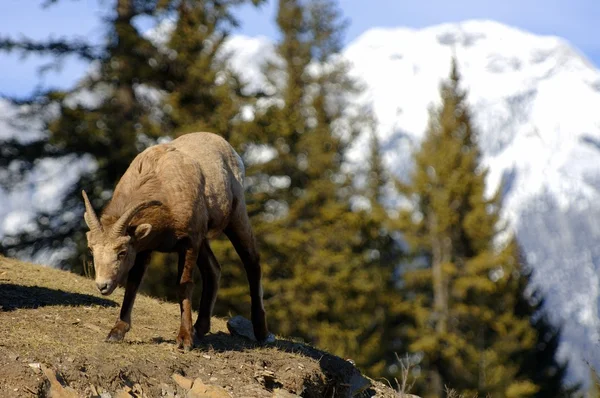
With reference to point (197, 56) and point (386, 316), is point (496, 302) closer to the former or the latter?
point (386, 316)

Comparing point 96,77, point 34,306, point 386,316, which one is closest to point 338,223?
point 386,316

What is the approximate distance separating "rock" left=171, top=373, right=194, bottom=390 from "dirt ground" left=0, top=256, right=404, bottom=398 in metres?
0.05

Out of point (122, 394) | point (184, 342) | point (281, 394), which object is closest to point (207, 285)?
point (184, 342)

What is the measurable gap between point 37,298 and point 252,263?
2368 mm

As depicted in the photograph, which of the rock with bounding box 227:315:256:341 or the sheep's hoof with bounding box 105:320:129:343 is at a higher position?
the sheep's hoof with bounding box 105:320:129:343

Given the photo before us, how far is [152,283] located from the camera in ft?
79.9

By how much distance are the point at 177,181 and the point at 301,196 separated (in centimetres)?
2705

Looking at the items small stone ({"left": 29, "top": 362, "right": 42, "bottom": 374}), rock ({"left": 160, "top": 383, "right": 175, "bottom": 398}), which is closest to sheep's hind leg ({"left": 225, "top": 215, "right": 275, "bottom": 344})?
rock ({"left": 160, "top": 383, "right": 175, "bottom": 398})

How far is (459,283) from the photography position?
115 feet

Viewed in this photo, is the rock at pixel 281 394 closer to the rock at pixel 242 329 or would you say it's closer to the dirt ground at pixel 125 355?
the dirt ground at pixel 125 355

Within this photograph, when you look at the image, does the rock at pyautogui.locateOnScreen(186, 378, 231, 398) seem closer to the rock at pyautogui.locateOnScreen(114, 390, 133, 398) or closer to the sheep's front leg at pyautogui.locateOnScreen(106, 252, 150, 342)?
the rock at pyautogui.locateOnScreen(114, 390, 133, 398)

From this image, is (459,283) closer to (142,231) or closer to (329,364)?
(329,364)

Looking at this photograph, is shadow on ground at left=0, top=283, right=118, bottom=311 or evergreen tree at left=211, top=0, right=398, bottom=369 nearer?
shadow on ground at left=0, top=283, right=118, bottom=311

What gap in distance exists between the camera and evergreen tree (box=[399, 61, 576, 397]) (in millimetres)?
34531
